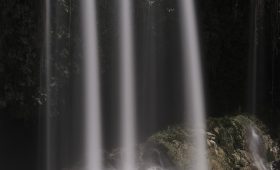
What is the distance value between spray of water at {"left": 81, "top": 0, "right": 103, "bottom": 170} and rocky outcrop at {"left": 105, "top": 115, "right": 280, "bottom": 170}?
150 centimetres

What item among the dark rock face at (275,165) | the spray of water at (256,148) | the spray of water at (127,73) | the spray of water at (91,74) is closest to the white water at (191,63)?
the spray of water at (256,148)

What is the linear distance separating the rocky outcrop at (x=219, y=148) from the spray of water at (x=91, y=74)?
4.93 feet

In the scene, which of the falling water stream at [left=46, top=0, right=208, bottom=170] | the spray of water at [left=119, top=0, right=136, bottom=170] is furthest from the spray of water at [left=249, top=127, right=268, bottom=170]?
the spray of water at [left=119, top=0, right=136, bottom=170]

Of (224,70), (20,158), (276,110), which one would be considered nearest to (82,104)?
(20,158)

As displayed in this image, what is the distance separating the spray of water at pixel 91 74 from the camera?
11.5 meters

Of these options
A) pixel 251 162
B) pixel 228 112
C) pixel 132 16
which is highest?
pixel 132 16

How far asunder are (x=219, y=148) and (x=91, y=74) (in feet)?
10.00

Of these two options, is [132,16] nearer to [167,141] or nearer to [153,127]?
[153,127]

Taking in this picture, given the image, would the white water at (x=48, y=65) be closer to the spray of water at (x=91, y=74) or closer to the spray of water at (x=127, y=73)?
the spray of water at (x=91, y=74)

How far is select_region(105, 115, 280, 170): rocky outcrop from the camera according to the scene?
987cm

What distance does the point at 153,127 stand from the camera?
527 inches

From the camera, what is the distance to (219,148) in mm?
10961

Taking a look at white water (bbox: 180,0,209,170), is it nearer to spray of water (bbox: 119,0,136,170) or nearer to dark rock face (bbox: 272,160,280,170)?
spray of water (bbox: 119,0,136,170)

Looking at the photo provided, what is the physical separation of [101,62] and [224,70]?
13.6 ft
